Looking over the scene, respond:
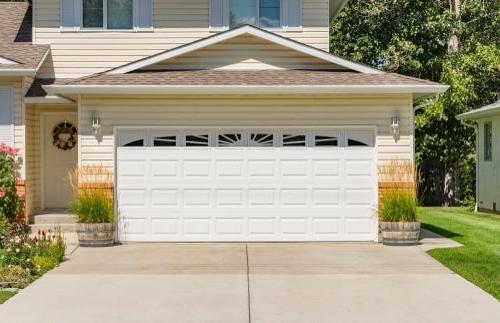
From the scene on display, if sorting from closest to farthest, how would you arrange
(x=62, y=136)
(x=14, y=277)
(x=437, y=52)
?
(x=14, y=277)
(x=62, y=136)
(x=437, y=52)

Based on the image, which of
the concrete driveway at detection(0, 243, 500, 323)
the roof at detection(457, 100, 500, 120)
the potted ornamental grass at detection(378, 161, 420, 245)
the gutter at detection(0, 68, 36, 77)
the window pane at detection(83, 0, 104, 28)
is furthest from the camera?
the roof at detection(457, 100, 500, 120)

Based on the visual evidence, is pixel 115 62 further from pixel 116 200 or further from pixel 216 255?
pixel 216 255

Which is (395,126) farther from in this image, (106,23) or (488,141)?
(488,141)

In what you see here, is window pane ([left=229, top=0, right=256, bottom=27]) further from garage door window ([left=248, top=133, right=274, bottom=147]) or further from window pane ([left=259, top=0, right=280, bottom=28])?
garage door window ([left=248, top=133, right=274, bottom=147])

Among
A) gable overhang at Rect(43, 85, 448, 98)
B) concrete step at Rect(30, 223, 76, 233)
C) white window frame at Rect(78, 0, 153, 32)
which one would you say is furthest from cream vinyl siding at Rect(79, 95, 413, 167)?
white window frame at Rect(78, 0, 153, 32)

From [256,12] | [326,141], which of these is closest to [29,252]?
[326,141]

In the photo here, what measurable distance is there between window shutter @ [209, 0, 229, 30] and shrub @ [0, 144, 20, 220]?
19.0 ft

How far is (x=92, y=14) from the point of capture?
1758 cm

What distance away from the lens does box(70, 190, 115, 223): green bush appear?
13.8 metres

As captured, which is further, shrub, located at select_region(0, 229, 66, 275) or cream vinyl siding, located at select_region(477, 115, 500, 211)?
cream vinyl siding, located at select_region(477, 115, 500, 211)

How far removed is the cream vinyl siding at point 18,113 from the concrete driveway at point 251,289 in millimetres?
3929

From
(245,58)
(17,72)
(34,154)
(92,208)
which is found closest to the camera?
(92,208)

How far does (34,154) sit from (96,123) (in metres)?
3.31

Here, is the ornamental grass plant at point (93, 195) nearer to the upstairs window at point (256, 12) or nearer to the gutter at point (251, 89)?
the gutter at point (251, 89)
